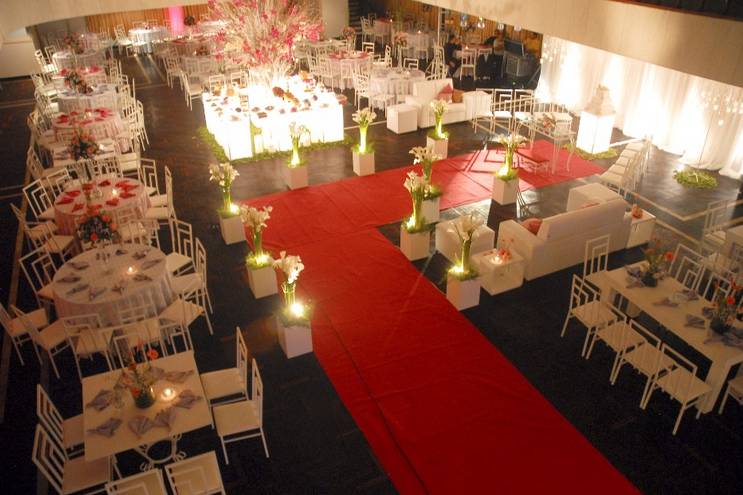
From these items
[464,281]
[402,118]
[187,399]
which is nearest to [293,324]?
[187,399]

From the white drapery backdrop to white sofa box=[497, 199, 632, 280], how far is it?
3989 mm

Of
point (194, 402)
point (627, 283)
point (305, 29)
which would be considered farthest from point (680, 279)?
point (305, 29)

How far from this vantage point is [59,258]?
28.2 feet

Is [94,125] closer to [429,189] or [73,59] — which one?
[73,59]

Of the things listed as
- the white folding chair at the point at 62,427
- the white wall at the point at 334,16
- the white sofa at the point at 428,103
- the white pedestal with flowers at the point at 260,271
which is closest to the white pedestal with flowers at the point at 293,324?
the white pedestal with flowers at the point at 260,271

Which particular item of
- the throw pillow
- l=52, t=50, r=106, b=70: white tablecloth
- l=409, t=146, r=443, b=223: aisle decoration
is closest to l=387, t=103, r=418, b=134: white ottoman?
l=409, t=146, r=443, b=223: aisle decoration

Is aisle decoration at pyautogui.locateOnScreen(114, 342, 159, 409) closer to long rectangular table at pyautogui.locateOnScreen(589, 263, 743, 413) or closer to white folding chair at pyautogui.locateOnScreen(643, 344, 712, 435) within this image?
white folding chair at pyautogui.locateOnScreen(643, 344, 712, 435)

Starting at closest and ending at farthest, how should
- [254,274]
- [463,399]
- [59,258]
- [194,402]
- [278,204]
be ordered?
1. [194,402]
2. [463,399]
3. [254,274]
4. [59,258]
5. [278,204]

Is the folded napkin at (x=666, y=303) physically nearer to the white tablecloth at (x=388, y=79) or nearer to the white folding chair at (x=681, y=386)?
the white folding chair at (x=681, y=386)

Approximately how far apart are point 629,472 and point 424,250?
3.96m

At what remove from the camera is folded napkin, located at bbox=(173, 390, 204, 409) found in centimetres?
501

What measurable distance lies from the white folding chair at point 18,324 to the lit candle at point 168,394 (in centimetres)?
237

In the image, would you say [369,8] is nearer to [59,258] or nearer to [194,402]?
[59,258]

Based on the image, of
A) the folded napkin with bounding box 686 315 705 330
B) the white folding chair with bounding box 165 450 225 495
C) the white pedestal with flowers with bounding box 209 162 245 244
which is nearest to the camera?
the white folding chair with bounding box 165 450 225 495
